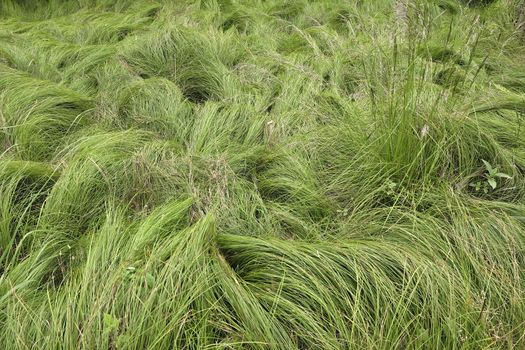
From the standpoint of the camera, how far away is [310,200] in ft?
6.71

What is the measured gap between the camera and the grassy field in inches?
56.2

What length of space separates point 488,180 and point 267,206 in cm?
100

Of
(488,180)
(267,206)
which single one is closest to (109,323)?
(267,206)

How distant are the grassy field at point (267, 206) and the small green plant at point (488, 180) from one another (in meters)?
0.01

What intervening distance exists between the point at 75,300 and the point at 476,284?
4.50ft

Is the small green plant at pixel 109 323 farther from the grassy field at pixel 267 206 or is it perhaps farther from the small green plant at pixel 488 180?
the small green plant at pixel 488 180

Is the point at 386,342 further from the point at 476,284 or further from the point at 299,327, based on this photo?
the point at 476,284

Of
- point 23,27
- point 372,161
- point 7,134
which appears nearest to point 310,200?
point 372,161

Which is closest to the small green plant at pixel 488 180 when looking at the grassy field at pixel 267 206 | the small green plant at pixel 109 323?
the grassy field at pixel 267 206

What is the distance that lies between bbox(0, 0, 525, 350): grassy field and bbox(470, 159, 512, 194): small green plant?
0.01 meters

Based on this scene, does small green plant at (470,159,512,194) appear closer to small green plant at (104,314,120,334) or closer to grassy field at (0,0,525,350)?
grassy field at (0,0,525,350)

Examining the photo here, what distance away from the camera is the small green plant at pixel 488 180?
1.99m

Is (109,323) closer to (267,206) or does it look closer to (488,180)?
(267,206)

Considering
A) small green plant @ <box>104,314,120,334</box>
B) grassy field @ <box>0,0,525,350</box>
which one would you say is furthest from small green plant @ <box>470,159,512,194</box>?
small green plant @ <box>104,314,120,334</box>
